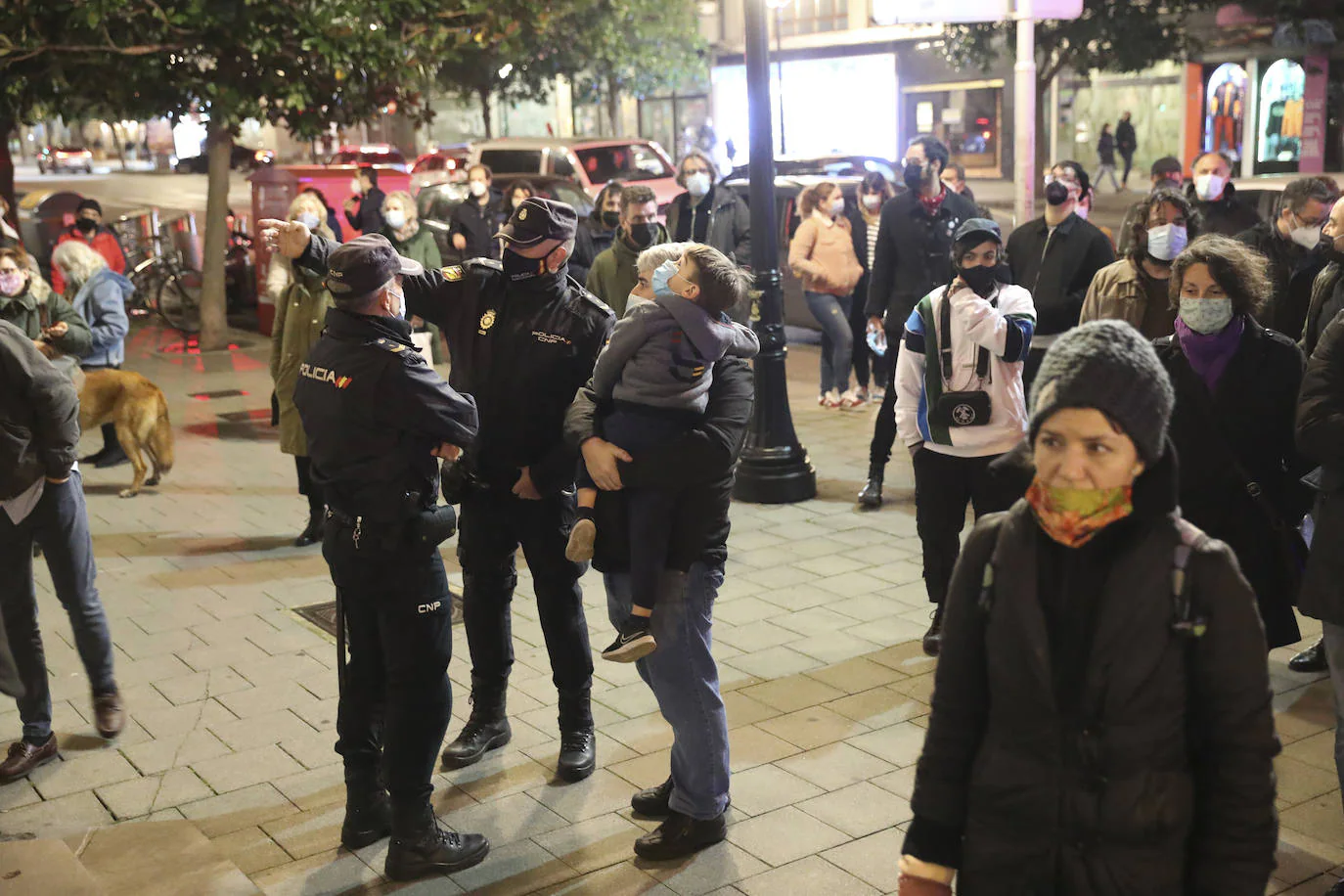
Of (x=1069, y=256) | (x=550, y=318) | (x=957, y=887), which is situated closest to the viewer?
(x=957, y=887)

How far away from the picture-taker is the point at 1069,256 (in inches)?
311

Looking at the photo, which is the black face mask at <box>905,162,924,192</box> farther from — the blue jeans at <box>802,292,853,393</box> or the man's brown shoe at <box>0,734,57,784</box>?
the man's brown shoe at <box>0,734,57,784</box>

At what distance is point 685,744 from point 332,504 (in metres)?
1.34

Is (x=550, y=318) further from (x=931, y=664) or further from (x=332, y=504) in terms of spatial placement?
(x=931, y=664)

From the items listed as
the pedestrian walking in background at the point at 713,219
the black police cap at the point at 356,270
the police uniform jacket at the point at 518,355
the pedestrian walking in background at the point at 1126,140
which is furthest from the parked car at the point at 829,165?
the pedestrian walking in background at the point at 1126,140

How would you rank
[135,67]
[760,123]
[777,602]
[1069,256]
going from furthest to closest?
[135,67] < [760,123] < [1069,256] < [777,602]

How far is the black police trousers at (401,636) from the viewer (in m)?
4.49

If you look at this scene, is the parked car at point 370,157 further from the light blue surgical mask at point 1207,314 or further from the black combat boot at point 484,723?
the light blue surgical mask at point 1207,314

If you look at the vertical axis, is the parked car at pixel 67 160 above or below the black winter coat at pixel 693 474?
above

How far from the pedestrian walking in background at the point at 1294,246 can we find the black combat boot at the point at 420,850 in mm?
4389

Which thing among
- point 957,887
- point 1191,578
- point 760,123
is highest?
point 760,123

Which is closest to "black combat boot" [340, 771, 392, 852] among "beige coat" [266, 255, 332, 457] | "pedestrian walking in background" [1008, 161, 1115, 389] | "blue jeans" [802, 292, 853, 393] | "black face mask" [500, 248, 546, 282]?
"black face mask" [500, 248, 546, 282]

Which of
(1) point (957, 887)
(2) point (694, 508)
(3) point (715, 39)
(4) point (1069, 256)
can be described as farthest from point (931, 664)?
(3) point (715, 39)

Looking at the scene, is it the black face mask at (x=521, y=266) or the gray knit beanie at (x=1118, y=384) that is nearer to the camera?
the gray knit beanie at (x=1118, y=384)
